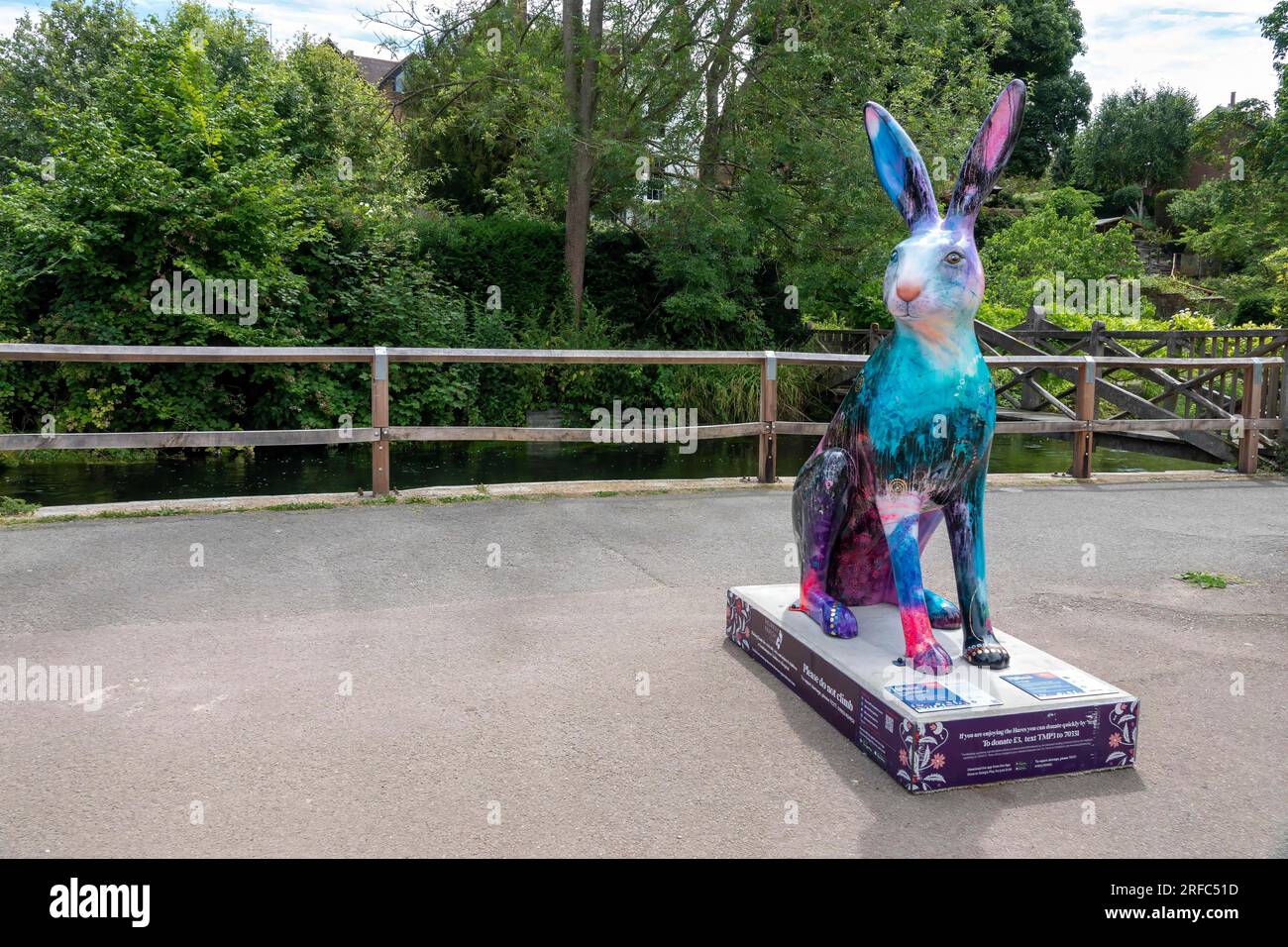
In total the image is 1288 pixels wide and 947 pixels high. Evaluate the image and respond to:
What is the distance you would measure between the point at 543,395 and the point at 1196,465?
9.94 m

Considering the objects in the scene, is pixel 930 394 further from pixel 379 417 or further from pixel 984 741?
pixel 379 417

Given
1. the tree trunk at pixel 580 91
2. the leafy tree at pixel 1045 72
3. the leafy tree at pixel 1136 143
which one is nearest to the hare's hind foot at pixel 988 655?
the tree trunk at pixel 580 91

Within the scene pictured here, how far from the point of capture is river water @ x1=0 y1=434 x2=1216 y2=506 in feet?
40.3

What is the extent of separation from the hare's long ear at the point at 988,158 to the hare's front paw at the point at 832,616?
1.57 metres

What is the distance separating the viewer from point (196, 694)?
4.11 m

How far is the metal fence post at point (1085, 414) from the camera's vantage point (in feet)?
32.6

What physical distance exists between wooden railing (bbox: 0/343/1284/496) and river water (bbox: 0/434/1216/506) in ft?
8.24

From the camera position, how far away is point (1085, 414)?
396 inches

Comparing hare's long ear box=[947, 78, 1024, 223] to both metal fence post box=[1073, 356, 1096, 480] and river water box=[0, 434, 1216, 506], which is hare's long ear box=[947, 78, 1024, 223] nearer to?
metal fence post box=[1073, 356, 1096, 480]

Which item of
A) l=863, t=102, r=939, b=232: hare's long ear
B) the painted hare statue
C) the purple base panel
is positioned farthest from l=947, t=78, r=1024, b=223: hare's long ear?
the purple base panel

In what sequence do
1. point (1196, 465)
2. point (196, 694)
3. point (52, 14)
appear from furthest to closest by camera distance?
point (52, 14)
point (1196, 465)
point (196, 694)

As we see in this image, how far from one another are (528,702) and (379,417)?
458 cm
